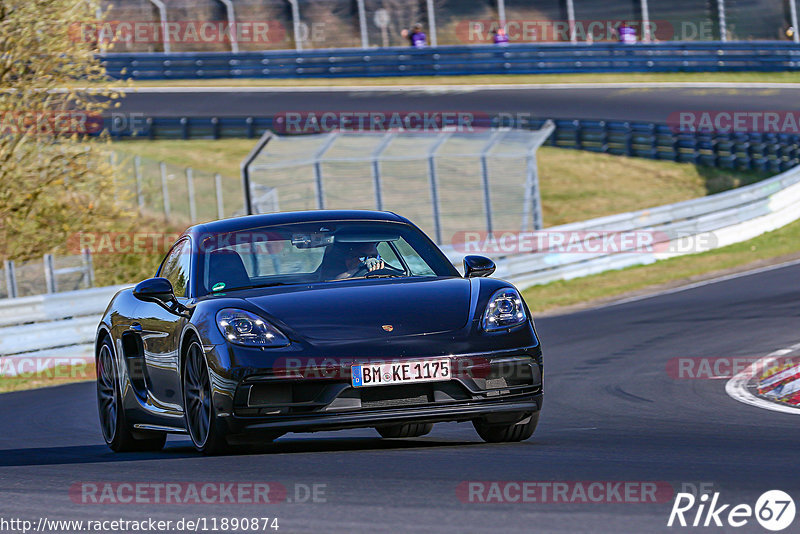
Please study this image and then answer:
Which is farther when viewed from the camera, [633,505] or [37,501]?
[37,501]

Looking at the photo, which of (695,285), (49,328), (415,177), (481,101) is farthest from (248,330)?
(481,101)

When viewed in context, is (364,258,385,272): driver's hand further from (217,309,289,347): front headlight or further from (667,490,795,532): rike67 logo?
(667,490,795,532): rike67 logo

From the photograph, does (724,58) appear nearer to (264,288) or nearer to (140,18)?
(140,18)

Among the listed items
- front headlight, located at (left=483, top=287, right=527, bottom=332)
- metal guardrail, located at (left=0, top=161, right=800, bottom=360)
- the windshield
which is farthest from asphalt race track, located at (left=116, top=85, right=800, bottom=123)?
front headlight, located at (left=483, top=287, right=527, bottom=332)

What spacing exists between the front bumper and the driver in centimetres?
114

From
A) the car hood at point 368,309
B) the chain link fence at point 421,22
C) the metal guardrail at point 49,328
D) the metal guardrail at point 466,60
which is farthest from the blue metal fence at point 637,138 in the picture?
the car hood at point 368,309

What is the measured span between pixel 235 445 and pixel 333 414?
0.69 meters

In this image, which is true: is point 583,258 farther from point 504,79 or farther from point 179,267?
point 504,79

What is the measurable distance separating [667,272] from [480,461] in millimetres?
15670

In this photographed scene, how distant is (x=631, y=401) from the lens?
31.9 feet

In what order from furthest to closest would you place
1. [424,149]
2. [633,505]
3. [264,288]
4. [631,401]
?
1. [424,149]
2. [631,401]
3. [264,288]
4. [633,505]

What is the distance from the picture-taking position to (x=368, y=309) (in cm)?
676

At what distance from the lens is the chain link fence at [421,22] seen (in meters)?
40.5

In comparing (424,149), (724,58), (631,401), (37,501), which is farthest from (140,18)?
(37,501)
